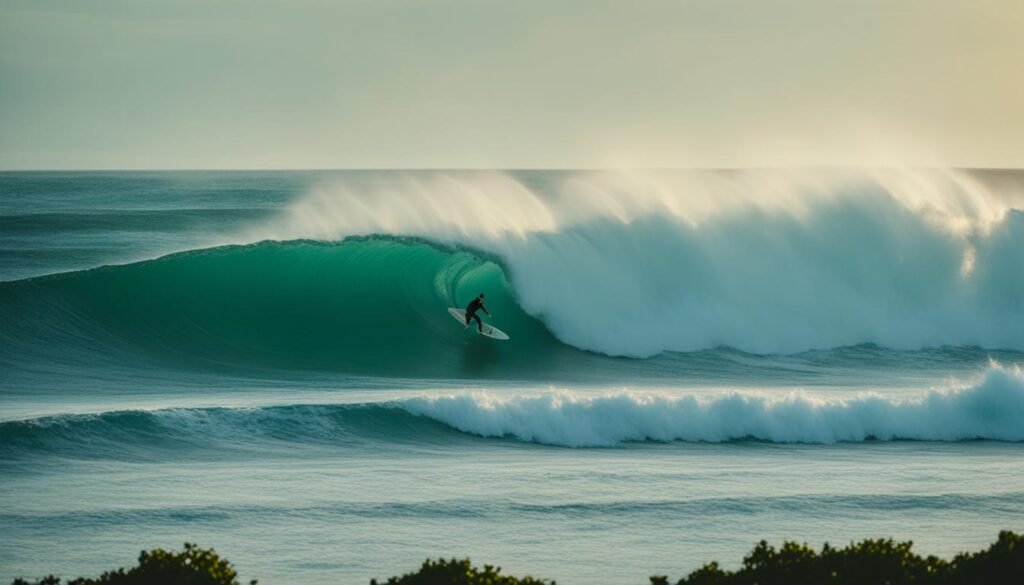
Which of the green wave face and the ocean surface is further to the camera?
the green wave face

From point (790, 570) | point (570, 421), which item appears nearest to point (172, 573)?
point (790, 570)

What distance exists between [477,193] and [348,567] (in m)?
16.6

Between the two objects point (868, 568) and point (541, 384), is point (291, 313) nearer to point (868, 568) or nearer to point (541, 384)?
point (541, 384)

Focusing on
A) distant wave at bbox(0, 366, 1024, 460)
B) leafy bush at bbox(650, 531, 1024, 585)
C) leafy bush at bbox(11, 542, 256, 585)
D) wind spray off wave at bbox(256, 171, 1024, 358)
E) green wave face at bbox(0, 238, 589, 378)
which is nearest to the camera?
leafy bush at bbox(11, 542, 256, 585)

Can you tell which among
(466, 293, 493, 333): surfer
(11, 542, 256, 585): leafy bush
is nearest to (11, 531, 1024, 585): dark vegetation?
(11, 542, 256, 585): leafy bush

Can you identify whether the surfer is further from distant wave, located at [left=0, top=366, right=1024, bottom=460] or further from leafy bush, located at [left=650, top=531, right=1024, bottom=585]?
leafy bush, located at [left=650, top=531, right=1024, bottom=585]

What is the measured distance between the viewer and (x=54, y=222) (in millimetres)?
50938

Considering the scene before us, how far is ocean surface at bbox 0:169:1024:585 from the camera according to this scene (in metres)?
10.6

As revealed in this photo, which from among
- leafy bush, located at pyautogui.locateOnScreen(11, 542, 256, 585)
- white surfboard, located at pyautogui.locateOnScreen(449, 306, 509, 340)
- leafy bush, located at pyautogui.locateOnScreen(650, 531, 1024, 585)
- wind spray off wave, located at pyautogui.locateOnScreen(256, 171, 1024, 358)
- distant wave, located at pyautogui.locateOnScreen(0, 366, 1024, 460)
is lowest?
leafy bush, located at pyautogui.locateOnScreen(11, 542, 256, 585)

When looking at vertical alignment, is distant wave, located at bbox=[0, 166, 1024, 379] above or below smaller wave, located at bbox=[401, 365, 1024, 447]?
above

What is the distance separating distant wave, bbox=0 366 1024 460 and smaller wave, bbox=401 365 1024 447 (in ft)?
0.04

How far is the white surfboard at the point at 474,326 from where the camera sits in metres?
21.2

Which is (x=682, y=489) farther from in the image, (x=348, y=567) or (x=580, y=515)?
(x=348, y=567)

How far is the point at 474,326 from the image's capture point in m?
21.6
